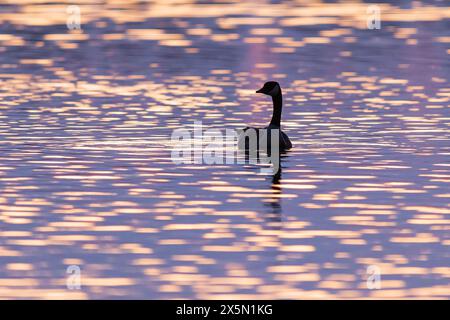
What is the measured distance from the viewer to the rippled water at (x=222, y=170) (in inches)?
689

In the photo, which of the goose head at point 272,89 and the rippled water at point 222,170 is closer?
the rippled water at point 222,170

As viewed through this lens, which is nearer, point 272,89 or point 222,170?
point 222,170

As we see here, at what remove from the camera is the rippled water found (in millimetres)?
17500

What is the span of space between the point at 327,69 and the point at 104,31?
14.6 m

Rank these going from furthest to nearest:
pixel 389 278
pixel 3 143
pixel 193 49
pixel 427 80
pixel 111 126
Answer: pixel 193 49 < pixel 427 80 < pixel 111 126 < pixel 3 143 < pixel 389 278

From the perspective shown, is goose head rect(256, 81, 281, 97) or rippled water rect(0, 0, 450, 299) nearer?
rippled water rect(0, 0, 450, 299)

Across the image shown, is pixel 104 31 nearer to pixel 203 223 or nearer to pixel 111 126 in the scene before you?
pixel 111 126

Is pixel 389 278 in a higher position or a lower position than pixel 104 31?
lower

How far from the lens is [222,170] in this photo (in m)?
25.2

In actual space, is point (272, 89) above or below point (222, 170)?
above

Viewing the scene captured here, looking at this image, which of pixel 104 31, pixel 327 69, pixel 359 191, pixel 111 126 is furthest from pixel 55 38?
pixel 359 191

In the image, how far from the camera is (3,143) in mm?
28234
